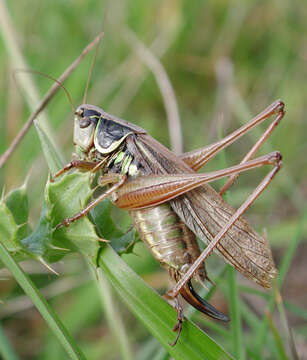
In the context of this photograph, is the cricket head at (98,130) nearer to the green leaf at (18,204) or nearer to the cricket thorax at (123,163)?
the cricket thorax at (123,163)

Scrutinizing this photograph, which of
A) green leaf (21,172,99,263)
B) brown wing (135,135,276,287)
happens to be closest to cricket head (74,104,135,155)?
brown wing (135,135,276,287)

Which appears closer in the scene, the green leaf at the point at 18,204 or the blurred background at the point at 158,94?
the green leaf at the point at 18,204

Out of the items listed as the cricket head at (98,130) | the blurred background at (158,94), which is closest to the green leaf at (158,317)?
the cricket head at (98,130)

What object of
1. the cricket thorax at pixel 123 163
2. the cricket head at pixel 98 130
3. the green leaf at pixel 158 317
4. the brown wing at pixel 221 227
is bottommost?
the green leaf at pixel 158 317

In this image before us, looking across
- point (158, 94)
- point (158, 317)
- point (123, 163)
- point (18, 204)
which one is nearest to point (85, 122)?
point (123, 163)

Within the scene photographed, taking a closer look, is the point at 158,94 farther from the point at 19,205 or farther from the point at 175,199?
the point at 19,205

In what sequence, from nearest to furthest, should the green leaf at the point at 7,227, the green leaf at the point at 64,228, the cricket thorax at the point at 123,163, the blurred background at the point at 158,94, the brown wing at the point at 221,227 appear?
the green leaf at the point at 7,227, the green leaf at the point at 64,228, the brown wing at the point at 221,227, the cricket thorax at the point at 123,163, the blurred background at the point at 158,94
